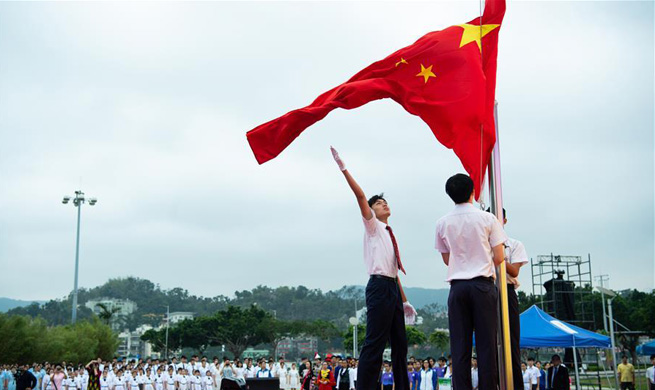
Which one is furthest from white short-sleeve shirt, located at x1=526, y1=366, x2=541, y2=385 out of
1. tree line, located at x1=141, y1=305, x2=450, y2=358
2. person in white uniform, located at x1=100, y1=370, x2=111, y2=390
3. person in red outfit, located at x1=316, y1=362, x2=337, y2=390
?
tree line, located at x1=141, y1=305, x2=450, y2=358

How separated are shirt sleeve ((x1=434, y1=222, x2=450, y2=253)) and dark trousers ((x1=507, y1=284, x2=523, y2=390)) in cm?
96

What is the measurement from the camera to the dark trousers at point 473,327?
4.37m

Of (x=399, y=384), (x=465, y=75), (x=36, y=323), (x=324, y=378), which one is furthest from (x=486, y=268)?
(x=36, y=323)

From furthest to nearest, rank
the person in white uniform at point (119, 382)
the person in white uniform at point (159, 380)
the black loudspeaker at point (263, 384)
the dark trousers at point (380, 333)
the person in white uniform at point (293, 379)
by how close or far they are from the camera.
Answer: the person in white uniform at point (293, 379) → the person in white uniform at point (159, 380) → the person in white uniform at point (119, 382) → the black loudspeaker at point (263, 384) → the dark trousers at point (380, 333)

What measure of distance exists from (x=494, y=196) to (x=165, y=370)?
90.0ft

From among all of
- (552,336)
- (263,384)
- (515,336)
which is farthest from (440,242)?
(552,336)

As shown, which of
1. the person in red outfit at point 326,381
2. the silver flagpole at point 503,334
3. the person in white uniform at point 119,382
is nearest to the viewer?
the silver flagpole at point 503,334

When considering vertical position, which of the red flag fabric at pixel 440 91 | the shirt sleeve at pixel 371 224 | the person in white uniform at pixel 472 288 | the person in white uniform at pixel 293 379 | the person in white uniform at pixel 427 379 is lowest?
the person in white uniform at pixel 293 379

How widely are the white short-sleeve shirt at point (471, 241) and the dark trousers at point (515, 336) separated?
2.99 ft

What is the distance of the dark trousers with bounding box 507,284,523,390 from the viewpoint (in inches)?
199

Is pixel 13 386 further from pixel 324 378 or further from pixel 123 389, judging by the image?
Answer: pixel 324 378

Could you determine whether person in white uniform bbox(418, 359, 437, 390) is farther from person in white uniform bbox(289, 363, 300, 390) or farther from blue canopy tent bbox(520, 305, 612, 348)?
person in white uniform bbox(289, 363, 300, 390)

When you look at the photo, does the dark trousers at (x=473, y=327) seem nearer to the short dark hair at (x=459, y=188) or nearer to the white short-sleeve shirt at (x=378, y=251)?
the short dark hair at (x=459, y=188)

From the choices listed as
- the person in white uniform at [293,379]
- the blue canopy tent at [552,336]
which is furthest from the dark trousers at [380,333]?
the person in white uniform at [293,379]
